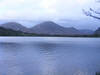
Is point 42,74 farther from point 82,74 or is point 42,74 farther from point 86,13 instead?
point 86,13

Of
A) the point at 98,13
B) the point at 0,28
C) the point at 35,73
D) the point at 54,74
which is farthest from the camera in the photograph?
the point at 0,28

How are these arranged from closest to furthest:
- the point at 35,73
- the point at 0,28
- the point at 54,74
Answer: the point at 54,74 → the point at 35,73 → the point at 0,28

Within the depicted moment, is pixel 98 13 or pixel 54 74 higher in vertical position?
pixel 98 13

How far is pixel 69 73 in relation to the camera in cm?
2186

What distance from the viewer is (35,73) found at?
2233 cm

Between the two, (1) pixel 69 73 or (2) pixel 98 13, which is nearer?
(2) pixel 98 13

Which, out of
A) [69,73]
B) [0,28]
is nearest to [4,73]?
A: [69,73]

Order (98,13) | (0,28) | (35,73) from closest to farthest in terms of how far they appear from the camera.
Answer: (98,13)
(35,73)
(0,28)

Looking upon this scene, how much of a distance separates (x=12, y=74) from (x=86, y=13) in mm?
12521

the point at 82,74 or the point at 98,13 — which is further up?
the point at 98,13

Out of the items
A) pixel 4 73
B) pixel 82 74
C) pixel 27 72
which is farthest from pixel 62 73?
pixel 4 73

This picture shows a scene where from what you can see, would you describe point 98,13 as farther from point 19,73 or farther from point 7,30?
point 7,30

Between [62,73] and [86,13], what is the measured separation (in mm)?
11825

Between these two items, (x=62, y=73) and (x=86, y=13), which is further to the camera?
(x=62, y=73)
